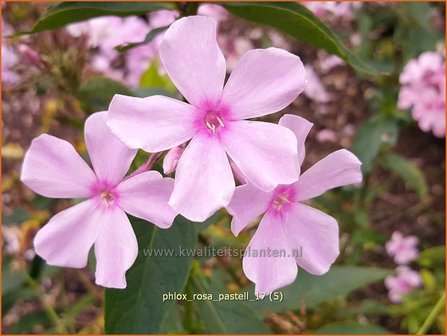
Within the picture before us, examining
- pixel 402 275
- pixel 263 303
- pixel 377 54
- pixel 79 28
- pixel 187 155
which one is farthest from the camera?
pixel 377 54

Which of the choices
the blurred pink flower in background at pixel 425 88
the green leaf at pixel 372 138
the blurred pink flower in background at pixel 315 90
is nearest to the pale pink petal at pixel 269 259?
the green leaf at pixel 372 138

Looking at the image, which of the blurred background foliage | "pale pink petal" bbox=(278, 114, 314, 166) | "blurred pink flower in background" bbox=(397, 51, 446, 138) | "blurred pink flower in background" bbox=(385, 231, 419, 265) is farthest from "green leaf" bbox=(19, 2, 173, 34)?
"blurred pink flower in background" bbox=(385, 231, 419, 265)

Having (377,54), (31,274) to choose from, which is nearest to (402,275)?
(377,54)

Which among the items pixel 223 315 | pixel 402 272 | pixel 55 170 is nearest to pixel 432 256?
pixel 402 272

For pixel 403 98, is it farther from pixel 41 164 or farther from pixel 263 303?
pixel 41 164

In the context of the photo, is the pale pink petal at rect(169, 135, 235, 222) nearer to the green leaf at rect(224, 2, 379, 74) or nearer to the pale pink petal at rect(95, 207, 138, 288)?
the pale pink petal at rect(95, 207, 138, 288)

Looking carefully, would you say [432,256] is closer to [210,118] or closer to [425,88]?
[425,88]

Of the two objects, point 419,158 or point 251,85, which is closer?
point 251,85
